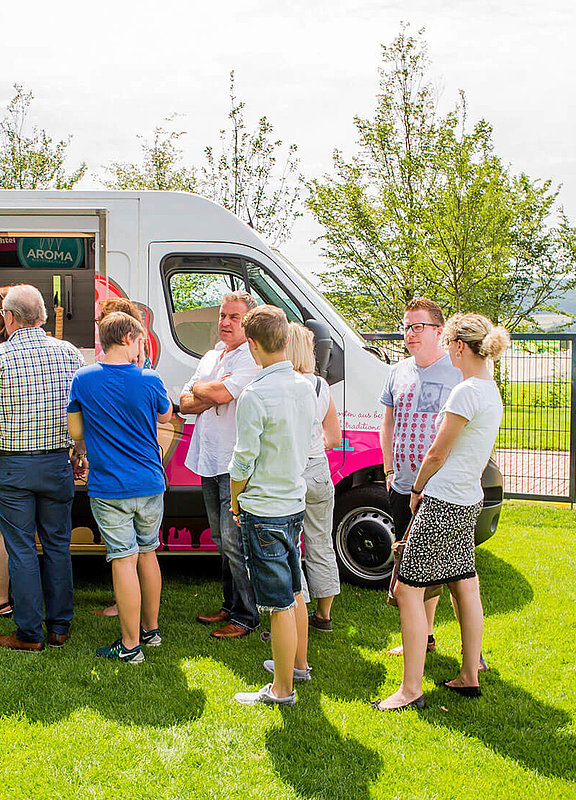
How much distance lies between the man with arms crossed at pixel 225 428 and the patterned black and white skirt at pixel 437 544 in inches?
50.9

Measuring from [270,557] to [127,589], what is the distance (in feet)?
3.44

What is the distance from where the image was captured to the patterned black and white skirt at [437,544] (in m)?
3.81

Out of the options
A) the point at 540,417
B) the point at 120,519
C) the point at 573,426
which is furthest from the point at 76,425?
the point at 573,426

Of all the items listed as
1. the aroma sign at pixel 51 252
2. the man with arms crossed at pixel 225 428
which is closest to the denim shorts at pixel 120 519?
the man with arms crossed at pixel 225 428

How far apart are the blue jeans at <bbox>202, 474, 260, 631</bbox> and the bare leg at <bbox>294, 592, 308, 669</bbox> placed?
2.46 ft

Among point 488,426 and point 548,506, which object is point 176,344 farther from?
point 548,506

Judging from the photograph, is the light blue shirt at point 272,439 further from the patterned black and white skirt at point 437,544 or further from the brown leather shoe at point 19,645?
the brown leather shoe at point 19,645

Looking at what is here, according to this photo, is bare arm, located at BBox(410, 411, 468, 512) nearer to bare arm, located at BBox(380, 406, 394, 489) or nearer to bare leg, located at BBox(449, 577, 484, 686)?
bare leg, located at BBox(449, 577, 484, 686)

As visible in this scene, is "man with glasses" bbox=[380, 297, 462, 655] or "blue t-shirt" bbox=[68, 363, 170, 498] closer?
"blue t-shirt" bbox=[68, 363, 170, 498]

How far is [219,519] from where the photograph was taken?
16.4 feet

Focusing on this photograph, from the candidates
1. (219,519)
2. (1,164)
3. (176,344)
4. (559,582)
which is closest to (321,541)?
(219,519)

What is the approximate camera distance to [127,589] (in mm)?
4297

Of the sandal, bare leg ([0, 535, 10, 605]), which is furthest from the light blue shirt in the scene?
the sandal

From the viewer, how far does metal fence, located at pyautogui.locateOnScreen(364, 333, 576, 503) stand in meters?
8.75
